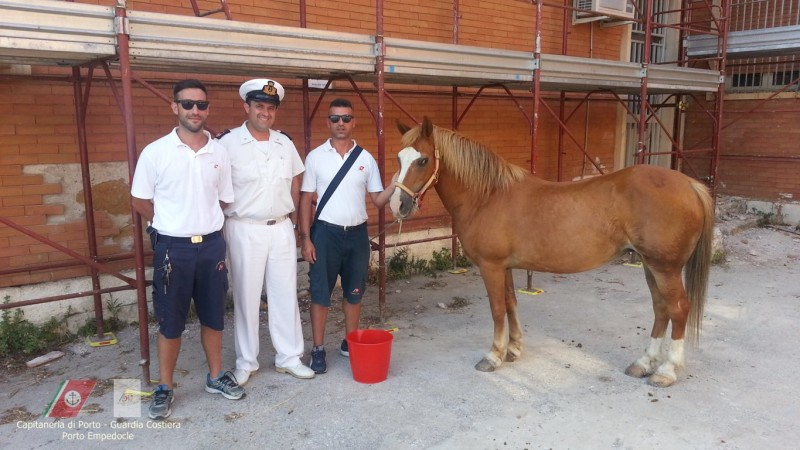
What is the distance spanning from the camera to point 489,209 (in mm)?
4098

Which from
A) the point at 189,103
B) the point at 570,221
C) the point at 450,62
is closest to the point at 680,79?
the point at 450,62

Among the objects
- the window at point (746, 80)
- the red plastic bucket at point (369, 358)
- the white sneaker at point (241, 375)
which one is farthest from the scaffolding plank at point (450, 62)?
the window at point (746, 80)

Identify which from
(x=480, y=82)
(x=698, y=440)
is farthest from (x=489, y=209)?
(x=480, y=82)

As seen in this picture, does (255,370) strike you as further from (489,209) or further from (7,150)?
(7,150)

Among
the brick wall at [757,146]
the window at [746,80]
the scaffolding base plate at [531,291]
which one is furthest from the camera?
the window at [746,80]

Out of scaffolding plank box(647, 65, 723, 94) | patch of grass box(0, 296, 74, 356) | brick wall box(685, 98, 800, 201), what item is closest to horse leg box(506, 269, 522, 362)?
patch of grass box(0, 296, 74, 356)

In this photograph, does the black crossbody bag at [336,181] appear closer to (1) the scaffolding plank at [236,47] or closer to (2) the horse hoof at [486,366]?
(1) the scaffolding plank at [236,47]

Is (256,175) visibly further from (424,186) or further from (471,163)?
(471,163)

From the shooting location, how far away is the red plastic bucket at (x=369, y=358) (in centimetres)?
381

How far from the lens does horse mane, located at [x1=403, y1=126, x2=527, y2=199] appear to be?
4023 mm

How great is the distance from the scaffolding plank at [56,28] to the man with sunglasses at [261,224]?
2.77 ft

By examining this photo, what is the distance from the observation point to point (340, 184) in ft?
13.0

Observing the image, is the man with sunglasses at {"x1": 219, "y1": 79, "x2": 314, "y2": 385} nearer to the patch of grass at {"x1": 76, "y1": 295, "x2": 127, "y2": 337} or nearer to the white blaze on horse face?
the white blaze on horse face

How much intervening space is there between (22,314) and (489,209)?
387 centimetres
